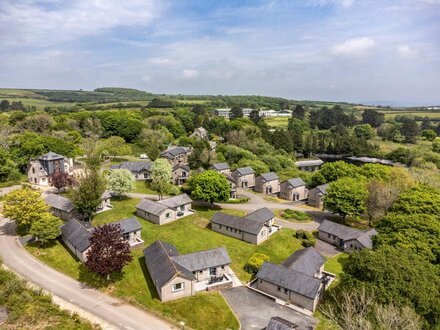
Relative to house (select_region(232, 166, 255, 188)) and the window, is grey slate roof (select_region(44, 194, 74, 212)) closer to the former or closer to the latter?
the window

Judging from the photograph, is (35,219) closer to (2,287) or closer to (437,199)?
(2,287)

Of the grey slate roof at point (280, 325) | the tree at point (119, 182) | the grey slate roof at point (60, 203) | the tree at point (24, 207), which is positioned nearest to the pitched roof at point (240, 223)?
the tree at point (119, 182)

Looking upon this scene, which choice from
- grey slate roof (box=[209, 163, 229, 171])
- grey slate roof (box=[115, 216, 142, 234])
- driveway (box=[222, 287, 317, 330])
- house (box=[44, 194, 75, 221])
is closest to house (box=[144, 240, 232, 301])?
driveway (box=[222, 287, 317, 330])

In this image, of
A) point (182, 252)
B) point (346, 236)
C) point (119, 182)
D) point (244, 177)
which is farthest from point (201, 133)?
point (182, 252)

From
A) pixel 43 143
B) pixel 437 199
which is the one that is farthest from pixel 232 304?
pixel 43 143

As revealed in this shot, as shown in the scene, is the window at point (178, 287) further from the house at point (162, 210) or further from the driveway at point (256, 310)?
the house at point (162, 210)

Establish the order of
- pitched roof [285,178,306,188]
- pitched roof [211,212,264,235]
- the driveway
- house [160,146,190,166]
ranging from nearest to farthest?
the driveway
pitched roof [211,212,264,235]
pitched roof [285,178,306,188]
house [160,146,190,166]

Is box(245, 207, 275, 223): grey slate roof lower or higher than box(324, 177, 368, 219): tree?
lower
